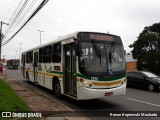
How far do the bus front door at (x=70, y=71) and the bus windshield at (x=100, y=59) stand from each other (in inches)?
30.6

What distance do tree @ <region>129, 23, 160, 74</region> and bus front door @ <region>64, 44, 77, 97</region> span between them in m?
28.9

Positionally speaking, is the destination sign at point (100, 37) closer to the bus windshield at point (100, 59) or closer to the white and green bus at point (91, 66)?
the white and green bus at point (91, 66)

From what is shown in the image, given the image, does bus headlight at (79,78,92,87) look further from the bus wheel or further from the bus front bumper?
the bus wheel

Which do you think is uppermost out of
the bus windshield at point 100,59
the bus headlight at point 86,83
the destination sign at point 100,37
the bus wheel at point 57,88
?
the destination sign at point 100,37

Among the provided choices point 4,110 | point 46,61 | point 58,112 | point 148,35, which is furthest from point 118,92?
point 148,35

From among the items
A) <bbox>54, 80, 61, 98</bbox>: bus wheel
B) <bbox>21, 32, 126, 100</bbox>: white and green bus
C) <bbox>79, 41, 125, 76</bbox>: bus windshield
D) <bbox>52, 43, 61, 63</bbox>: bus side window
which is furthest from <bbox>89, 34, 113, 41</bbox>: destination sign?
<bbox>54, 80, 61, 98</bbox>: bus wheel

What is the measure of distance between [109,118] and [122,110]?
1482 mm

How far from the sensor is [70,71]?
37.6ft

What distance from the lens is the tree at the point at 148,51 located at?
38688 millimetres

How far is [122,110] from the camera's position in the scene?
33.5ft

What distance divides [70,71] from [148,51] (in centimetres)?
3152

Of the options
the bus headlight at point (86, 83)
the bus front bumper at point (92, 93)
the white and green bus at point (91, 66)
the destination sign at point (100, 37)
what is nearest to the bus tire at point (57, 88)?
the white and green bus at point (91, 66)

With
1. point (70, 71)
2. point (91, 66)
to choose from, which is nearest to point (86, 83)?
point (91, 66)

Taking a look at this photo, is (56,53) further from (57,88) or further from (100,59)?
(100,59)
